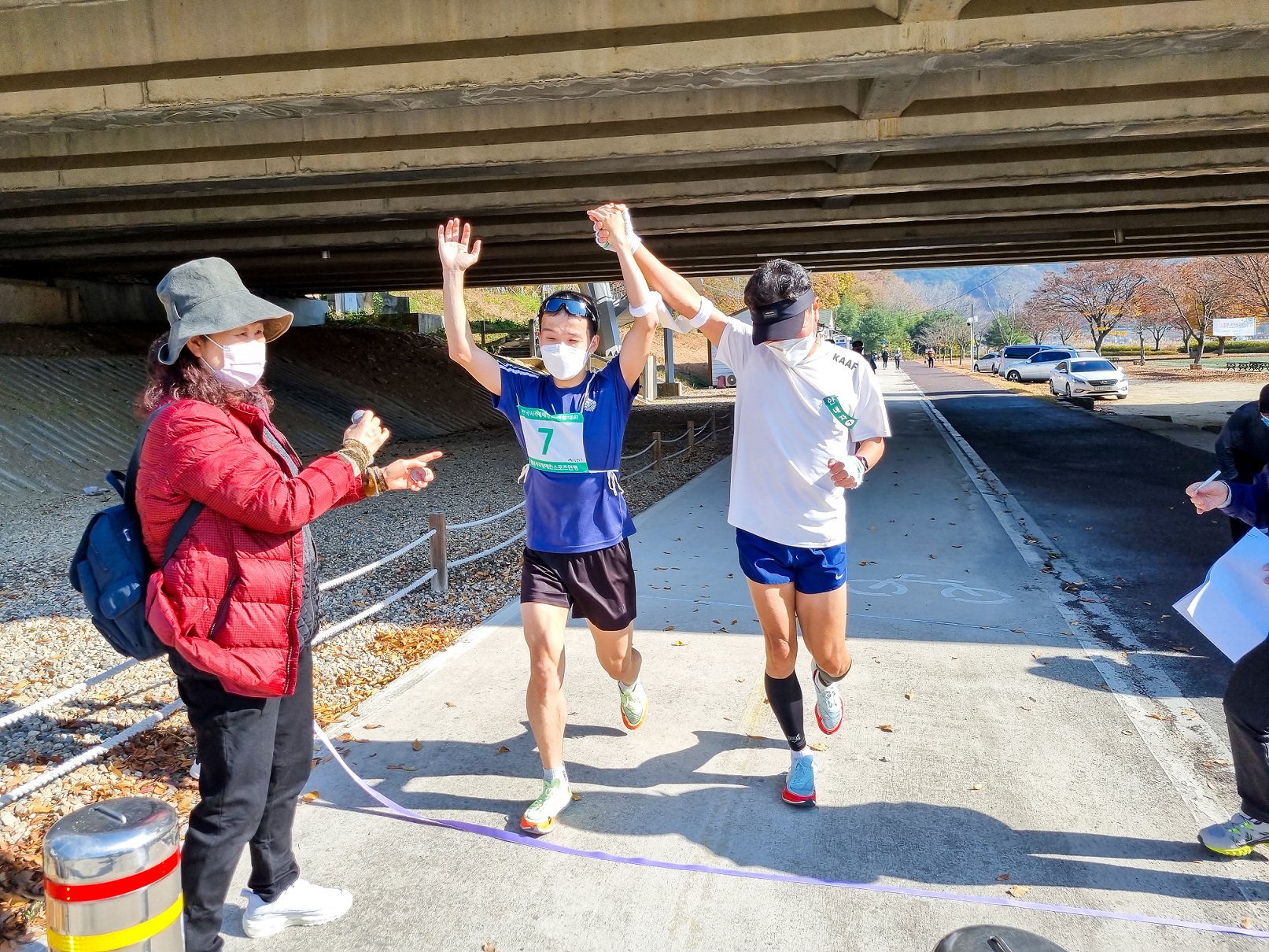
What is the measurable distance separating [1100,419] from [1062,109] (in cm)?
1589

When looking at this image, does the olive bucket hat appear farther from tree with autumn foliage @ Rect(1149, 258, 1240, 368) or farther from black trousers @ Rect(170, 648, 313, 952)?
tree with autumn foliage @ Rect(1149, 258, 1240, 368)

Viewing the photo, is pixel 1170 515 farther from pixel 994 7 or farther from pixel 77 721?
pixel 77 721

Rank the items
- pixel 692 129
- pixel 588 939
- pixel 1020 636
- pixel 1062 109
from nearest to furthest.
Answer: pixel 588 939 < pixel 1020 636 < pixel 1062 109 < pixel 692 129

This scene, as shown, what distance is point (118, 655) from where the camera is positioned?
6.35 meters

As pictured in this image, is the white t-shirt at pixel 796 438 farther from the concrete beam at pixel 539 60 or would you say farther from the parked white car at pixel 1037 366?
the parked white car at pixel 1037 366

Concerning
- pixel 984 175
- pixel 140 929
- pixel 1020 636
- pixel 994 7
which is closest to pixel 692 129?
pixel 994 7

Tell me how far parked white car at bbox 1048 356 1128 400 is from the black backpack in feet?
105

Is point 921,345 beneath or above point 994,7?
beneath

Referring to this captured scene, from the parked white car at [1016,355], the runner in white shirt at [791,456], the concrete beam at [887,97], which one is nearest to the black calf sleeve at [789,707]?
the runner in white shirt at [791,456]

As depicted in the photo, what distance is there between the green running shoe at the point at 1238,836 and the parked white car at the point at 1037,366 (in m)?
43.2

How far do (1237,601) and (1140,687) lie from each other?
2.01 meters

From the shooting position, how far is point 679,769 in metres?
4.20

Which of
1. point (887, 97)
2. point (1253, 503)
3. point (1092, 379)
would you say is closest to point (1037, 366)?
point (1092, 379)

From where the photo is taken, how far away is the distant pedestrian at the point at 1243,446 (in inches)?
239
